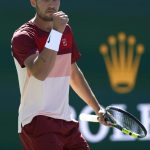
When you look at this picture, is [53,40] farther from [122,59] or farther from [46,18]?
[122,59]

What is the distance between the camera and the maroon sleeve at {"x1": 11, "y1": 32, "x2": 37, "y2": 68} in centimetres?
402

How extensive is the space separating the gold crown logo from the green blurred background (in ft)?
0.13

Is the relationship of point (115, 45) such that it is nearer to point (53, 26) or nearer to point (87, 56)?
point (87, 56)

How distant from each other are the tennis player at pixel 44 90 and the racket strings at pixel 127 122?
1.19 feet

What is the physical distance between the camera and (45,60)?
387 cm

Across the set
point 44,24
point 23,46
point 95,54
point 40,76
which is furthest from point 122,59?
point 40,76

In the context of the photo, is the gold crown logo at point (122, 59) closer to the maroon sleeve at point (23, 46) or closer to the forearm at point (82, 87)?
the forearm at point (82, 87)

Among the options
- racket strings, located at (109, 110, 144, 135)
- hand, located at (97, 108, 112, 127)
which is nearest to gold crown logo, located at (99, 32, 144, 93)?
Result: racket strings, located at (109, 110, 144, 135)

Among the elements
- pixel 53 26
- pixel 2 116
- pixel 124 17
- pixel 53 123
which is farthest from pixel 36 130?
pixel 124 17

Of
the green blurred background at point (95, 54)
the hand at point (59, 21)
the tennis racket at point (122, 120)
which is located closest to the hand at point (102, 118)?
the tennis racket at point (122, 120)

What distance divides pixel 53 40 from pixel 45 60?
13 cm

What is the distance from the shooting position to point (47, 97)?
4180mm

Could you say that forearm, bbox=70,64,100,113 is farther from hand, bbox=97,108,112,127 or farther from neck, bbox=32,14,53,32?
neck, bbox=32,14,53,32

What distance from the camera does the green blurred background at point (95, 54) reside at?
636cm
